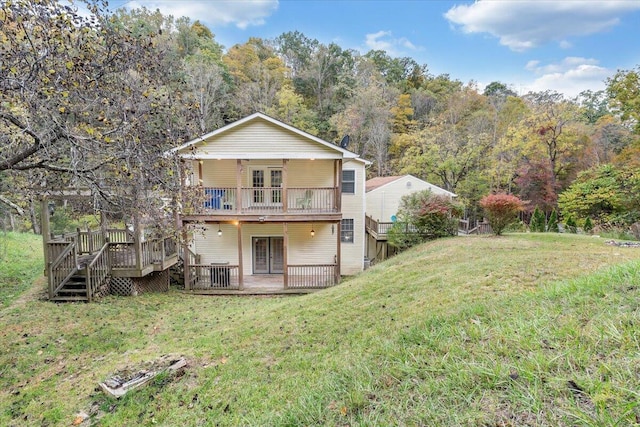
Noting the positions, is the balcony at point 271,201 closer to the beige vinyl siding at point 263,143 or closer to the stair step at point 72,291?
the beige vinyl siding at point 263,143

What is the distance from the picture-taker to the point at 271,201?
13.2 metres

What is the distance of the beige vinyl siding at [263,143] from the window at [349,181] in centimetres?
327

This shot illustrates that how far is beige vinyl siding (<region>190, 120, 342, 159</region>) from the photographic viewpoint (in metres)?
12.2

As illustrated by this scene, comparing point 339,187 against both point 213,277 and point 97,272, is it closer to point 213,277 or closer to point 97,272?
point 213,277

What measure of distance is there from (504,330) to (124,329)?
8077mm

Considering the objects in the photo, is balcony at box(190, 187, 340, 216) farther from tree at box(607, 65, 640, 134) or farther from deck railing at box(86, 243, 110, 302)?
tree at box(607, 65, 640, 134)

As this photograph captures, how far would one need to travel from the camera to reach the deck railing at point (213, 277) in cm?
1166

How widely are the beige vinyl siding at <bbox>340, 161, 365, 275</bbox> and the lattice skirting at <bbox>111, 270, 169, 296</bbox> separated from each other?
8108 mm

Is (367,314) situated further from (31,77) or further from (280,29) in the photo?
(280,29)

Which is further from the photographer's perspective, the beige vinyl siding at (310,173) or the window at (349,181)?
the window at (349,181)

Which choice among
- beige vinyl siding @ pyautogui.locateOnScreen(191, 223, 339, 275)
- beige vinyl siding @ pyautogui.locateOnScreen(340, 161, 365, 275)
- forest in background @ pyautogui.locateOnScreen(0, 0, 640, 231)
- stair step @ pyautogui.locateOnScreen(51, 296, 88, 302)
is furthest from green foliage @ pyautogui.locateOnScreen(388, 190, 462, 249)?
stair step @ pyautogui.locateOnScreen(51, 296, 88, 302)

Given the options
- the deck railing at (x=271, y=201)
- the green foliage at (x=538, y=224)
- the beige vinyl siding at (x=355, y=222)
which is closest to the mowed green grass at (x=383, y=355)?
the deck railing at (x=271, y=201)

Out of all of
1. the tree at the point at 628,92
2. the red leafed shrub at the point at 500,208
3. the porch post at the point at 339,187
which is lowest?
the red leafed shrub at the point at 500,208

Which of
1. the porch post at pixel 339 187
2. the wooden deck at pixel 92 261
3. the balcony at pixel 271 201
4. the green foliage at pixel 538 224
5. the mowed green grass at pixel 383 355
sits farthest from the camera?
the green foliage at pixel 538 224
